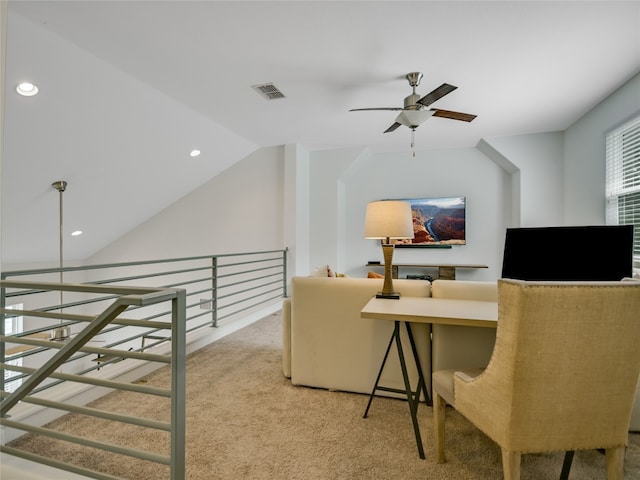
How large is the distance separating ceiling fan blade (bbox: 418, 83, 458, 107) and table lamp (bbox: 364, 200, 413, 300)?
1.12 m

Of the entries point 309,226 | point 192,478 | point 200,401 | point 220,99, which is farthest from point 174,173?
point 192,478

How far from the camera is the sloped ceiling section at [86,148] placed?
2.72 m

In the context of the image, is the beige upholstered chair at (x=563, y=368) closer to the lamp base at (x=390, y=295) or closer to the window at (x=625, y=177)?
the lamp base at (x=390, y=295)

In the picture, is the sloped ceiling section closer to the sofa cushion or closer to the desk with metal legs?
the sofa cushion

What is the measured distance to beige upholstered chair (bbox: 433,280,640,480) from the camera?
3.61 ft

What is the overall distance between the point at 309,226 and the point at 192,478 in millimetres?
4478

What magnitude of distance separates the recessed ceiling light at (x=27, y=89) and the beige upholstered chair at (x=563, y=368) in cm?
361

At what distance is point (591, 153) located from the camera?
13.0 ft

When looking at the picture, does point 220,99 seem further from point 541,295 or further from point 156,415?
point 541,295

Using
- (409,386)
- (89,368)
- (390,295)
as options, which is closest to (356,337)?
(390,295)

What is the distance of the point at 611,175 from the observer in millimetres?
3566

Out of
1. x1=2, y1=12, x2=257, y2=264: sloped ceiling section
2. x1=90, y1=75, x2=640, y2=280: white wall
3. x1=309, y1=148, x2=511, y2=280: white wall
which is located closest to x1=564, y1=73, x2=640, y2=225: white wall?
x1=90, y1=75, x2=640, y2=280: white wall

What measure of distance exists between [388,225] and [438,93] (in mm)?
1362

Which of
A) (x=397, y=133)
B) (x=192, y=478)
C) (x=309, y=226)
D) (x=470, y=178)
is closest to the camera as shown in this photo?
(x=192, y=478)
